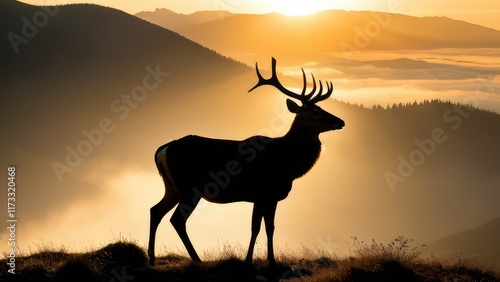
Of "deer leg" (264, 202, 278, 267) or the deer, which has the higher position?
the deer

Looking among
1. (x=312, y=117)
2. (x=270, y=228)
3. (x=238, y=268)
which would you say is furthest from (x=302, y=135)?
(x=238, y=268)

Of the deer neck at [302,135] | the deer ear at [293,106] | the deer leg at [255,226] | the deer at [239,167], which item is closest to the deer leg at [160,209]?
the deer at [239,167]

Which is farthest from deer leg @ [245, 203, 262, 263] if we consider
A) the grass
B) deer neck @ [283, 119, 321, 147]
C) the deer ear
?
the deer ear

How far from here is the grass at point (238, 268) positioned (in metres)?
14.0

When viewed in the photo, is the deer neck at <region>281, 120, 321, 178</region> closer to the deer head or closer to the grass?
the deer head

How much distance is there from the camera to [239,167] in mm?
16500

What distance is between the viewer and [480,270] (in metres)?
15.9

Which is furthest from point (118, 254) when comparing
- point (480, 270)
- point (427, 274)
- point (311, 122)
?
point (480, 270)

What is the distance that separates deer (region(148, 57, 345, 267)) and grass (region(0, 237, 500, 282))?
0.85 metres

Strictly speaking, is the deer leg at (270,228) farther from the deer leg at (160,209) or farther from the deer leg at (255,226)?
the deer leg at (160,209)

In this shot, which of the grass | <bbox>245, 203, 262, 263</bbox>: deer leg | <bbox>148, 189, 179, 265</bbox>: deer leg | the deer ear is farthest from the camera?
the deer ear

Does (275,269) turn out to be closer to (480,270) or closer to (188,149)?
(188,149)

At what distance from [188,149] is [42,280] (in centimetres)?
458

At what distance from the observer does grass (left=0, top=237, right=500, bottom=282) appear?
45.8 feet
